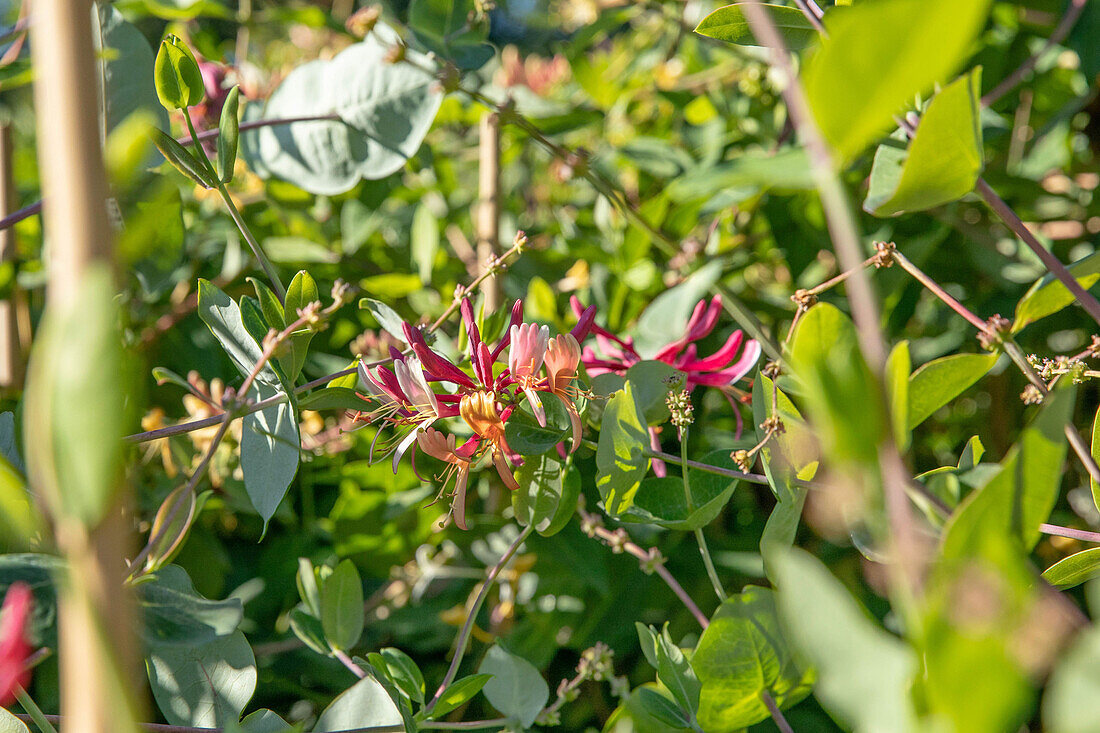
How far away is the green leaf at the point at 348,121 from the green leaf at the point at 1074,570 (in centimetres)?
37

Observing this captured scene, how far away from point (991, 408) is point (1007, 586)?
0.54 meters

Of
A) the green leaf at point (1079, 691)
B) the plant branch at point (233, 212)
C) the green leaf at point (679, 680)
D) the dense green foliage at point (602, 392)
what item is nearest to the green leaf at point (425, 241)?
the dense green foliage at point (602, 392)

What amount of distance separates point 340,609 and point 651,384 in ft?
0.56

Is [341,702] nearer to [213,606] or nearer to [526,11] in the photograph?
[213,606]

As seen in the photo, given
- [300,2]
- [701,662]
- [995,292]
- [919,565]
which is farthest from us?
[300,2]

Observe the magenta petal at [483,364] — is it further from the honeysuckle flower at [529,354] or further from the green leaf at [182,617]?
the green leaf at [182,617]

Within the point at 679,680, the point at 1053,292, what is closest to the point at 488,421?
the point at 679,680

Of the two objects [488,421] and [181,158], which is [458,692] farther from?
[181,158]

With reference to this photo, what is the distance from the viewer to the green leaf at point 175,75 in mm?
319

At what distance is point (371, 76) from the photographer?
0.47m

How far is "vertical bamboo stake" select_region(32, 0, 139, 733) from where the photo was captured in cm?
15

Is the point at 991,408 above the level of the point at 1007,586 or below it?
below

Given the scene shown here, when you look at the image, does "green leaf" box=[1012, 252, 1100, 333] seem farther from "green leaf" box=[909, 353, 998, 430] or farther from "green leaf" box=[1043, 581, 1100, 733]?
"green leaf" box=[1043, 581, 1100, 733]

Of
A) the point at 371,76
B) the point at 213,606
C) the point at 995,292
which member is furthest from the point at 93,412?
the point at 995,292
